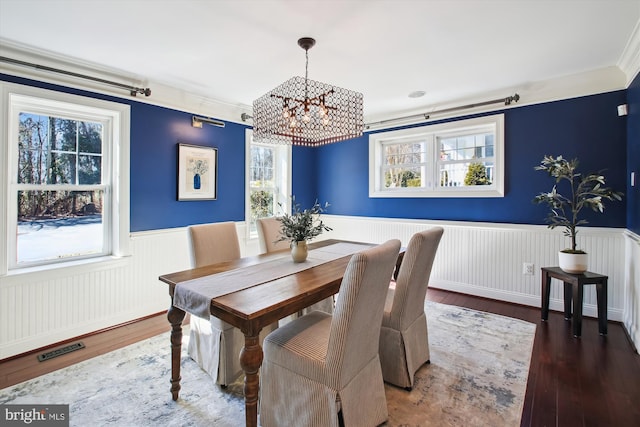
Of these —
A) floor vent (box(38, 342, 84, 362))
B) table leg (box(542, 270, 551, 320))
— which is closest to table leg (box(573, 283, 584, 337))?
table leg (box(542, 270, 551, 320))

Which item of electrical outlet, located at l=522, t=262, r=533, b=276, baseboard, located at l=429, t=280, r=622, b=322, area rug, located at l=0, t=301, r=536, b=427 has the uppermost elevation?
electrical outlet, located at l=522, t=262, r=533, b=276

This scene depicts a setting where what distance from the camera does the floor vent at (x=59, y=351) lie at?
7.98 ft

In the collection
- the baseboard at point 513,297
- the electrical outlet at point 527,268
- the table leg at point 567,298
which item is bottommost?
the baseboard at point 513,297

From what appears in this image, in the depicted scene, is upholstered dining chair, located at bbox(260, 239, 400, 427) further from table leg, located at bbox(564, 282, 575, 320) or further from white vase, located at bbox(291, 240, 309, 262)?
table leg, located at bbox(564, 282, 575, 320)

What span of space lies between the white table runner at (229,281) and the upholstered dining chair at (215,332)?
154 mm

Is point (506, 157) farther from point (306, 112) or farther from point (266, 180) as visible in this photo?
point (266, 180)

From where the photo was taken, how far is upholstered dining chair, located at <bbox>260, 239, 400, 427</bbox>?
141 centimetres

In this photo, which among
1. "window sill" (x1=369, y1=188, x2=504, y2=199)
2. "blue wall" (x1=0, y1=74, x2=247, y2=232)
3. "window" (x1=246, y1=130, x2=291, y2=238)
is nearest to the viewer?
"blue wall" (x1=0, y1=74, x2=247, y2=232)

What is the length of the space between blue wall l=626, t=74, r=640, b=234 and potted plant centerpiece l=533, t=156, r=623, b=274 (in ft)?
0.37

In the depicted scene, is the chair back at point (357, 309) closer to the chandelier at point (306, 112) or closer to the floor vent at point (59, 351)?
the chandelier at point (306, 112)

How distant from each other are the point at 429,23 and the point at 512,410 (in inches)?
98.7

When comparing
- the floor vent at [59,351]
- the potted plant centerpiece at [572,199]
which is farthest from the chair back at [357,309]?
the floor vent at [59,351]

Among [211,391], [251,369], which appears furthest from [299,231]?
[211,391]

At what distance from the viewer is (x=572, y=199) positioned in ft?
10.2
